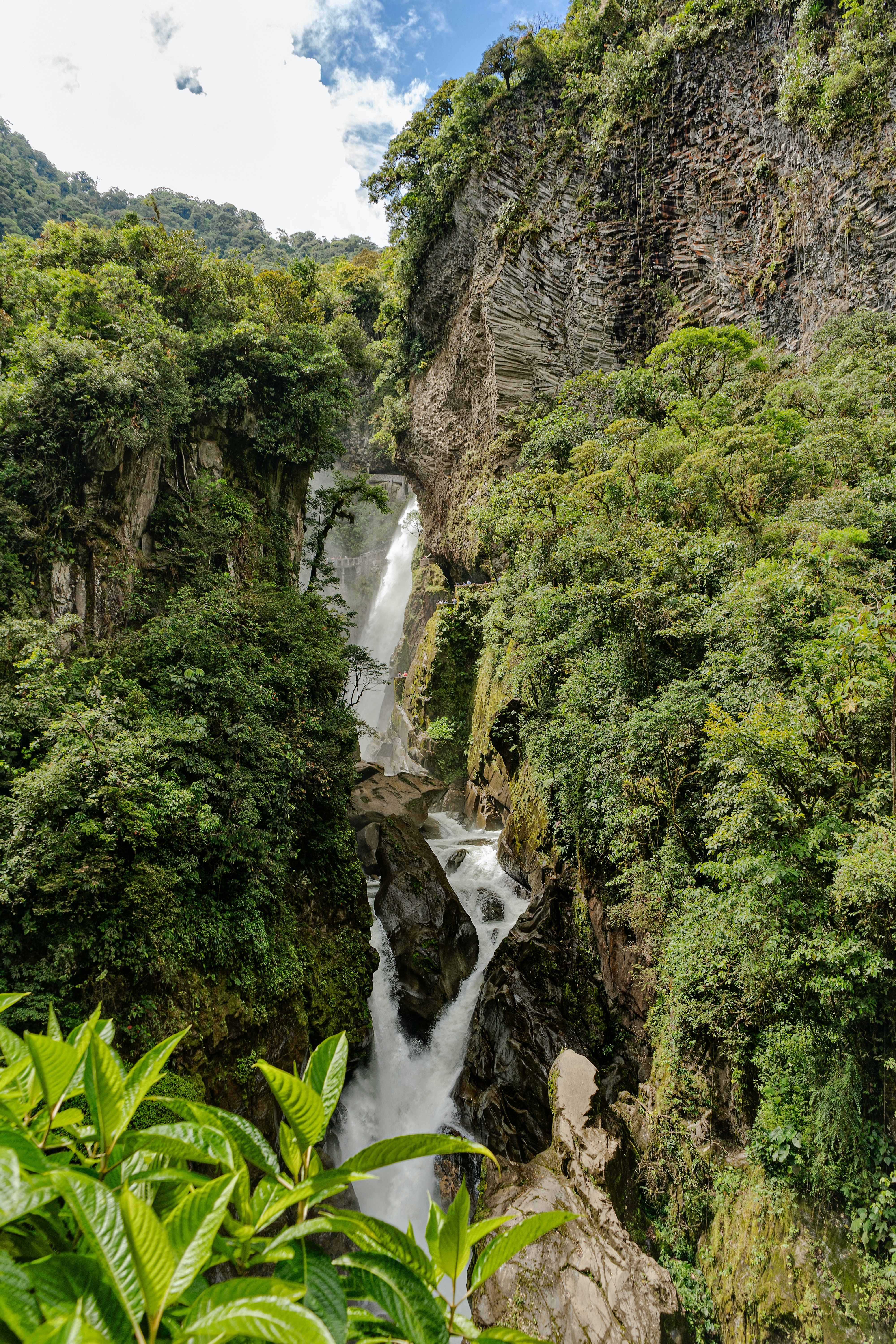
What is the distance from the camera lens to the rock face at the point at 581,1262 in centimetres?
481

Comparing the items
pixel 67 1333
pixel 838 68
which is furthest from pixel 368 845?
pixel 838 68

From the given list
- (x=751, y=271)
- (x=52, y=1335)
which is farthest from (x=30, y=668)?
(x=751, y=271)

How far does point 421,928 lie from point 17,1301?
10.6m

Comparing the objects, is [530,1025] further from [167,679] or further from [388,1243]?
[388,1243]

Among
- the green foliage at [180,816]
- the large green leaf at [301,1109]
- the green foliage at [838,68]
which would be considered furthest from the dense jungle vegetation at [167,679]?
the green foliage at [838,68]

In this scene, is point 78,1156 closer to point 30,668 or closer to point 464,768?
point 30,668

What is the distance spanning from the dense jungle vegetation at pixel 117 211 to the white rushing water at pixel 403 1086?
30384 mm

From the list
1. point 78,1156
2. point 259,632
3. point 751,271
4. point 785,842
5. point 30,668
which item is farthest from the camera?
point 751,271

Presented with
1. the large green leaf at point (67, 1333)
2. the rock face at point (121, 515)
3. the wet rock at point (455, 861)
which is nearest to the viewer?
the large green leaf at point (67, 1333)

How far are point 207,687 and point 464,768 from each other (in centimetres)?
1359

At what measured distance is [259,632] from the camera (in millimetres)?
9336

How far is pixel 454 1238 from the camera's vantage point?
39.0 inches

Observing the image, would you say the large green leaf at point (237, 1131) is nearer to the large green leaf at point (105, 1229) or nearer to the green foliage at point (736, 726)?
the large green leaf at point (105, 1229)

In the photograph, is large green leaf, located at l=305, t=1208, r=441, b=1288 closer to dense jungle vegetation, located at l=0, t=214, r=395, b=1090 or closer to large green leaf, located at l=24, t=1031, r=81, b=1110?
large green leaf, located at l=24, t=1031, r=81, b=1110
